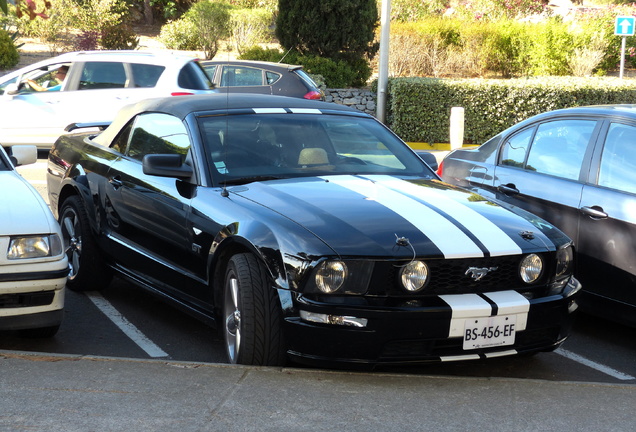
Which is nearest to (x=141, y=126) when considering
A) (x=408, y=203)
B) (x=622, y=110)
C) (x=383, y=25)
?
(x=408, y=203)

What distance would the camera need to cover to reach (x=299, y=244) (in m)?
4.57

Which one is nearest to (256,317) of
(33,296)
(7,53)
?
(33,296)

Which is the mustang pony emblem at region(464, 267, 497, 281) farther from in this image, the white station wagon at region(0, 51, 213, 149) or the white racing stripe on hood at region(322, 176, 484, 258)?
the white station wagon at region(0, 51, 213, 149)

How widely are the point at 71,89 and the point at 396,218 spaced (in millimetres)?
10565

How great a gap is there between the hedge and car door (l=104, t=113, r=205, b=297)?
11.7 metres

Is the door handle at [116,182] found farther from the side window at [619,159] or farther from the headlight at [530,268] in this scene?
the side window at [619,159]

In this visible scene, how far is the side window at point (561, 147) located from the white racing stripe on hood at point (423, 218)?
147 centimetres

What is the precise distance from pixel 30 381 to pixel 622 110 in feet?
13.2

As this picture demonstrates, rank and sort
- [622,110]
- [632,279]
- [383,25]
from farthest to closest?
1. [383,25]
2. [622,110]
3. [632,279]

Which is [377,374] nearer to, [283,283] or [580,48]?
[283,283]

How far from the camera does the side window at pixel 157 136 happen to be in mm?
5930

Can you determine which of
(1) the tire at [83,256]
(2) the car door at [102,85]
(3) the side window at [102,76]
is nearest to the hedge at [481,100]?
(2) the car door at [102,85]

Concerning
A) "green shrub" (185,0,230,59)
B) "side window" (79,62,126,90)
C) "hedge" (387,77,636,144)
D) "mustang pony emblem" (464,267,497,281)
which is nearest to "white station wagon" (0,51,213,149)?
"side window" (79,62,126,90)

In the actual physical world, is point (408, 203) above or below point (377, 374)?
above
